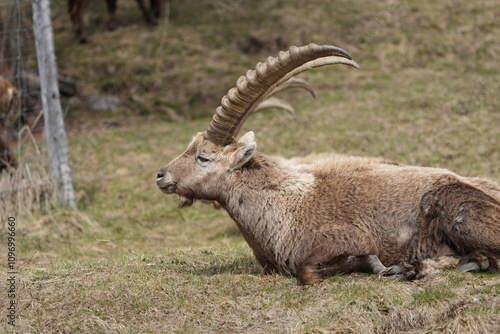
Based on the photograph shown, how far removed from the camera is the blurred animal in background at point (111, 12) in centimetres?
2011

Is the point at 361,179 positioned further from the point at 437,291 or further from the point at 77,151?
the point at 77,151

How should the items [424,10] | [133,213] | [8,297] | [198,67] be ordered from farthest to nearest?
1. [424,10]
2. [198,67]
3. [133,213]
4. [8,297]

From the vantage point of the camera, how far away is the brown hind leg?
19.4ft

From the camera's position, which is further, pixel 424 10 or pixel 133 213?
pixel 424 10

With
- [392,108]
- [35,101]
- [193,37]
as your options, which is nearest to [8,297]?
[392,108]

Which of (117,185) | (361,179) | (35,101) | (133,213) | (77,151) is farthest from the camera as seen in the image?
(35,101)

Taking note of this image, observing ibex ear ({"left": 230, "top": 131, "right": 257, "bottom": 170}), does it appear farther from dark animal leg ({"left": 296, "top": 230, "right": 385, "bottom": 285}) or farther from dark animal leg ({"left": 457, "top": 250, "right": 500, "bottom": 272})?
dark animal leg ({"left": 457, "top": 250, "right": 500, "bottom": 272})

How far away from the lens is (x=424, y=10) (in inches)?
782

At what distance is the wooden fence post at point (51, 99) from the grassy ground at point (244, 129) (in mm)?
641

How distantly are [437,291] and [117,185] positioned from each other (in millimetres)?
8782

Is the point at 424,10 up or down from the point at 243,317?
up

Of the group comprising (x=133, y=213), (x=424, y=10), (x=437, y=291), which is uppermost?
(x=424, y=10)

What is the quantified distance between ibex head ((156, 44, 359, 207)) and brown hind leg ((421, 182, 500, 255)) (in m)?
1.63

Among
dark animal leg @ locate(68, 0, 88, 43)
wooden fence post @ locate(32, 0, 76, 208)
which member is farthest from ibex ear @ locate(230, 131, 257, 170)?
dark animal leg @ locate(68, 0, 88, 43)
